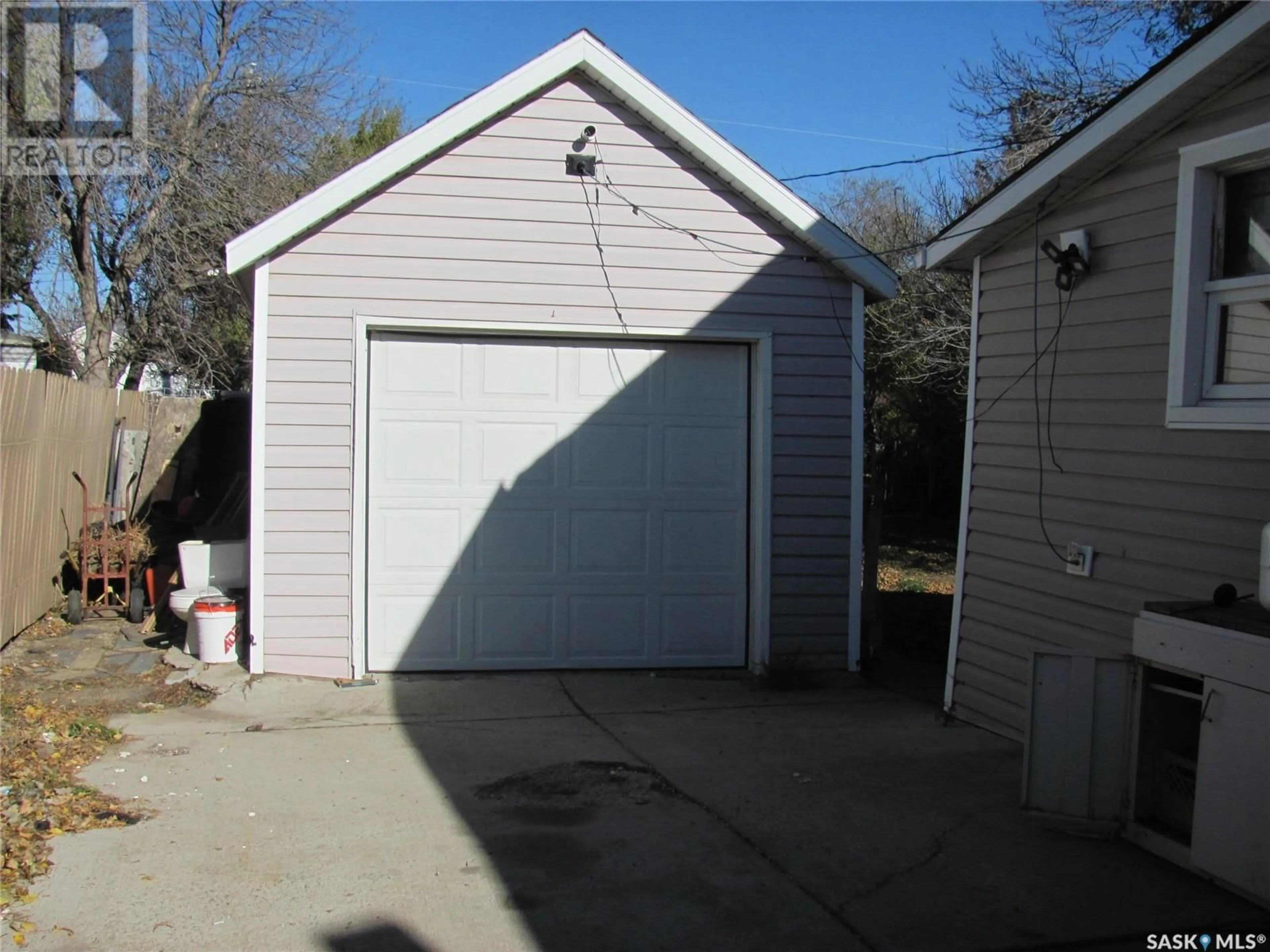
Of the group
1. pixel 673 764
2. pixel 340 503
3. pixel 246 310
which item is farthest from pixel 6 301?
pixel 673 764

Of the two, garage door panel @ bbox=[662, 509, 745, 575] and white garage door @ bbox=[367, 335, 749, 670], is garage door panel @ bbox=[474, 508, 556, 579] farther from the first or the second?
garage door panel @ bbox=[662, 509, 745, 575]

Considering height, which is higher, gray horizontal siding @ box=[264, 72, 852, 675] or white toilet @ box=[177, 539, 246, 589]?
gray horizontal siding @ box=[264, 72, 852, 675]

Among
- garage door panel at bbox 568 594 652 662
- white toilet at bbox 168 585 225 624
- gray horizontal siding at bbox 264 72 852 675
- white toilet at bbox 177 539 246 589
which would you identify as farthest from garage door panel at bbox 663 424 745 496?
white toilet at bbox 168 585 225 624

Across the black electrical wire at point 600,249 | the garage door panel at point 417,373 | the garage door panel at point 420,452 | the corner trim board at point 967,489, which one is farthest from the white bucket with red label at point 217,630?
the corner trim board at point 967,489

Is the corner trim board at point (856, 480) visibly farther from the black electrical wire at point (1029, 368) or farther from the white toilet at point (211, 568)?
the white toilet at point (211, 568)

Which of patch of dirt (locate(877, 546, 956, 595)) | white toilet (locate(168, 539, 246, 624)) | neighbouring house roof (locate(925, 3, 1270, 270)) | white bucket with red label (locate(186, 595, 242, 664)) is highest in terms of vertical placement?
neighbouring house roof (locate(925, 3, 1270, 270))

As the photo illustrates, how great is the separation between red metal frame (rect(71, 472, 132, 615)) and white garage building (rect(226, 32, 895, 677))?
2904 mm

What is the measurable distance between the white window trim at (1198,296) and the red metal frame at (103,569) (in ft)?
26.8

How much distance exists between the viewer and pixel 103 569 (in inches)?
379

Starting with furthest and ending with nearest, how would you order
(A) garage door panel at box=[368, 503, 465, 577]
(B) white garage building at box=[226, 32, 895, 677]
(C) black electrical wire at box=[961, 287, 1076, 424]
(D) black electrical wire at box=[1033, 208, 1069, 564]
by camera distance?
(A) garage door panel at box=[368, 503, 465, 577] → (B) white garage building at box=[226, 32, 895, 677] → (D) black electrical wire at box=[1033, 208, 1069, 564] → (C) black electrical wire at box=[961, 287, 1076, 424]

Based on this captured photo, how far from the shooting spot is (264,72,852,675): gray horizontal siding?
7445 millimetres

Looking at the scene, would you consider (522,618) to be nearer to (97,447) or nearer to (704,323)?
(704,323)

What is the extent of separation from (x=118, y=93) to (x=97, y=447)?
18.5 ft

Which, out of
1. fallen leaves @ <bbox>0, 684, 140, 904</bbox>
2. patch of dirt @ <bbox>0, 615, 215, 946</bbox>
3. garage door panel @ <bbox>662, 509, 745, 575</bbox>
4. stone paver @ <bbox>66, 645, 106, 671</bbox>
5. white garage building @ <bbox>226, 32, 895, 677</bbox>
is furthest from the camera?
garage door panel @ <bbox>662, 509, 745, 575</bbox>
